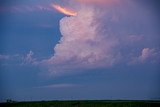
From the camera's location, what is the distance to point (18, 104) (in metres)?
92.2

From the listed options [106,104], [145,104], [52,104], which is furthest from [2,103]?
[145,104]

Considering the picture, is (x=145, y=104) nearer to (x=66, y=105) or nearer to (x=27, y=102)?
(x=66, y=105)

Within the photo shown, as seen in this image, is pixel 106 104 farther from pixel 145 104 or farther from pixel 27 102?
pixel 27 102

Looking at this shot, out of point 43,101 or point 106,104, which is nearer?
point 106,104

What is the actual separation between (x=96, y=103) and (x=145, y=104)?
9.47 meters

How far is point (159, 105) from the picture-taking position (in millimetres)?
85938

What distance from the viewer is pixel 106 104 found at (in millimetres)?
85562

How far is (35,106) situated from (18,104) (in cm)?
470

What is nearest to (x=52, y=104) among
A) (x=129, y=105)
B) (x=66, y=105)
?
(x=66, y=105)

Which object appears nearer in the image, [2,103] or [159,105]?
[159,105]

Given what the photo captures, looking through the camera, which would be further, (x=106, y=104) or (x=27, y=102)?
(x=27, y=102)

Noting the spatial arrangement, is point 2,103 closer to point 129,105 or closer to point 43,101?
point 43,101

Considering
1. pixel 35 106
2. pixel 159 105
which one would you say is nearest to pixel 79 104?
pixel 35 106

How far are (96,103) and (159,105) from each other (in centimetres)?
1223
